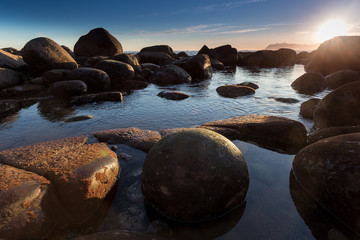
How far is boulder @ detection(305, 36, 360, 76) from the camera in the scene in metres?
18.3

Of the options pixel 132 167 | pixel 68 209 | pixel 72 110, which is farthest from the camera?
pixel 72 110

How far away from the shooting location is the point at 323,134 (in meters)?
4.06

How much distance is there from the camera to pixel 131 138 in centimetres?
451

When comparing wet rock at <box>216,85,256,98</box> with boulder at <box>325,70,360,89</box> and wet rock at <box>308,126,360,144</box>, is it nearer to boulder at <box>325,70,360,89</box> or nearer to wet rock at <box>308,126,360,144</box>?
wet rock at <box>308,126,360,144</box>

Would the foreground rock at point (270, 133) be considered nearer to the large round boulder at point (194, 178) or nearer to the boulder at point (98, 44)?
the large round boulder at point (194, 178)

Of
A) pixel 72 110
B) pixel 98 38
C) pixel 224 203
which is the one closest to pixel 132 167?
pixel 224 203

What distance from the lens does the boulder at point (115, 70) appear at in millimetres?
13648

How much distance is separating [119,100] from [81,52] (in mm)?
17455

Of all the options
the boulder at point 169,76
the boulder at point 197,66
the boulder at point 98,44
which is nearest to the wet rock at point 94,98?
the boulder at point 169,76

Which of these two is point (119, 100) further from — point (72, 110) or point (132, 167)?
point (132, 167)

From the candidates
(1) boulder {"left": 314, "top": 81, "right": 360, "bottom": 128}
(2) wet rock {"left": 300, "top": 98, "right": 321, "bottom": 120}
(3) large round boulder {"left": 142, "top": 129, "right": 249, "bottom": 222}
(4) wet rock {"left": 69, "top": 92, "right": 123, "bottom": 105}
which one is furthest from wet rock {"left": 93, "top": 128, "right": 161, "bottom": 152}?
(2) wet rock {"left": 300, "top": 98, "right": 321, "bottom": 120}

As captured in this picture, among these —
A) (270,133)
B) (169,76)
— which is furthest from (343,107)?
(169,76)

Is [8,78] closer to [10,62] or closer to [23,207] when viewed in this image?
[10,62]

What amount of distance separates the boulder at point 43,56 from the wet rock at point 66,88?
3511 millimetres
